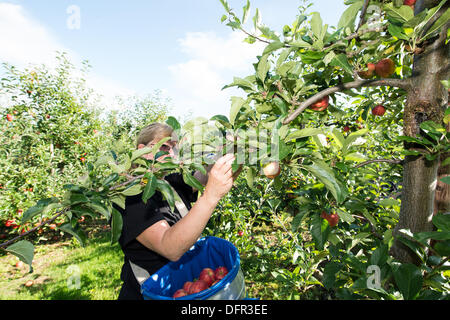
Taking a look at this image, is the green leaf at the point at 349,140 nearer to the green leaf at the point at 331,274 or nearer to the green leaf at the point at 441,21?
the green leaf at the point at 441,21

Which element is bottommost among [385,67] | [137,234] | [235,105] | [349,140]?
[137,234]

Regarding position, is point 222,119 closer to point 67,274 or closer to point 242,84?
point 242,84

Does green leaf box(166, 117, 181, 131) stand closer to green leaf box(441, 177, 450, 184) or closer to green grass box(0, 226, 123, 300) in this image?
green leaf box(441, 177, 450, 184)

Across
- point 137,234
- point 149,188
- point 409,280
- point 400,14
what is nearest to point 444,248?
point 409,280

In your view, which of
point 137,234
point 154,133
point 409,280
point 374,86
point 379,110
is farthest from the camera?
point 154,133

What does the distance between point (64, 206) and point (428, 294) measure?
1180mm

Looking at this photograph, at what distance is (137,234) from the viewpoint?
1.20 m

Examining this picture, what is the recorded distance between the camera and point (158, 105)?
11641mm

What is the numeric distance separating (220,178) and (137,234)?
0.60 m

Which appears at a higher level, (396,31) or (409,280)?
(396,31)

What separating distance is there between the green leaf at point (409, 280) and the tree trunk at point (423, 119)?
0.22 meters

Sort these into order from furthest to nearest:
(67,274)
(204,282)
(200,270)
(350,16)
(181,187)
Answer: (67,274), (181,187), (200,270), (204,282), (350,16)
